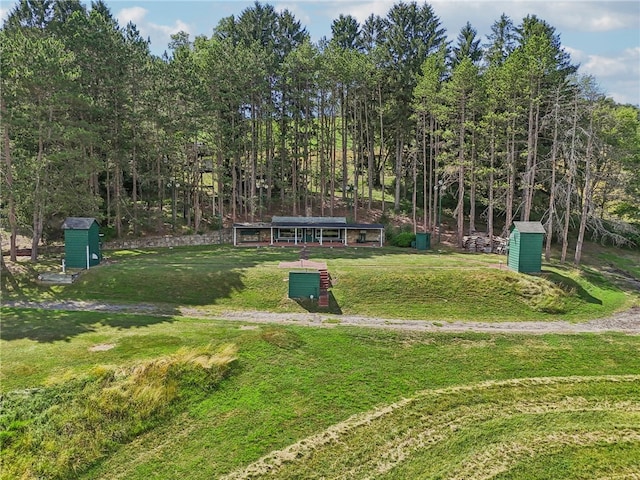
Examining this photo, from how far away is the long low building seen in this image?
111ft

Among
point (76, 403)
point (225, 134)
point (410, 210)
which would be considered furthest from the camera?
point (410, 210)

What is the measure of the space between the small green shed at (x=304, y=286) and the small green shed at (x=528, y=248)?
11.2m

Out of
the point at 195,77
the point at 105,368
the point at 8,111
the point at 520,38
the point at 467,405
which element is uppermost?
the point at 520,38

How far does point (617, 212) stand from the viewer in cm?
3875

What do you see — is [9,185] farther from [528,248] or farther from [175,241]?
[528,248]

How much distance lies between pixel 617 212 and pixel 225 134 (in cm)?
3515

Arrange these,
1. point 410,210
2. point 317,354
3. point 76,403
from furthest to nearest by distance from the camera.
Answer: point 410,210 < point 317,354 < point 76,403

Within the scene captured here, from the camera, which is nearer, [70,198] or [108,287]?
[108,287]

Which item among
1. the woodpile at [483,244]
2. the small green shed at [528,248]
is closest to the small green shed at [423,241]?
the woodpile at [483,244]

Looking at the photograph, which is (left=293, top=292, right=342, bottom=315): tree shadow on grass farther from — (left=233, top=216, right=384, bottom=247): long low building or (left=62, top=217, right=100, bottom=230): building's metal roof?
(left=233, top=216, right=384, bottom=247): long low building

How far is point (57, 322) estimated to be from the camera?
16422 millimetres

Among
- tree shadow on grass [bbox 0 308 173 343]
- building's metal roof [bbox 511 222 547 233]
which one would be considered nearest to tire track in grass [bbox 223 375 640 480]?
tree shadow on grass [bbox 0 308 173 343]

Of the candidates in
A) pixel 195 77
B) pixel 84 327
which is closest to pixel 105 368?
pixel 84 327

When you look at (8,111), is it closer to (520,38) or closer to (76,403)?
(76,403)
